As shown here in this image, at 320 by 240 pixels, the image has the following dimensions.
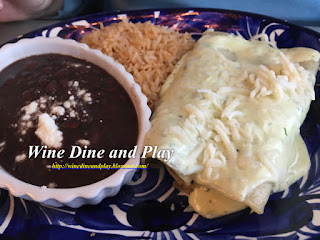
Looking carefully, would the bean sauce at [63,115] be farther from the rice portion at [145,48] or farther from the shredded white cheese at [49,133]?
the rice portion at [145,48]

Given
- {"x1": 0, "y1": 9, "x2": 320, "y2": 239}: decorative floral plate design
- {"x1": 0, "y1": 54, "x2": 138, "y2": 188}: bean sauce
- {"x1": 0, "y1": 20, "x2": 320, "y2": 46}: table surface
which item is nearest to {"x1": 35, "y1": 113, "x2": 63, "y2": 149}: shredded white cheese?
{"x1": 0, "y1": 54, "x2": 138, "y2": 188}: bean sauce

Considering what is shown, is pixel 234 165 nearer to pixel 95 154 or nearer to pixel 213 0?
pixel 95 154

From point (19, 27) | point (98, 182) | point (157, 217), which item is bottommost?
point (157, 217)

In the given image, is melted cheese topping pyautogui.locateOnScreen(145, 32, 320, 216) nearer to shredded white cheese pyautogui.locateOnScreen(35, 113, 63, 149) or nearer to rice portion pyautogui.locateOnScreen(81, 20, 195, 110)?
rice portion pyautogui.locateOnScreen(81, 20, 195, 110)

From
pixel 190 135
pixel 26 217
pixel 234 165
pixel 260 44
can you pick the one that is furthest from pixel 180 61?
pixel 26 217

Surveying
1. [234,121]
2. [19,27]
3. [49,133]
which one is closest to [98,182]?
[49,133]

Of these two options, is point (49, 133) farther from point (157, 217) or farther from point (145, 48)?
point (145, 48)
